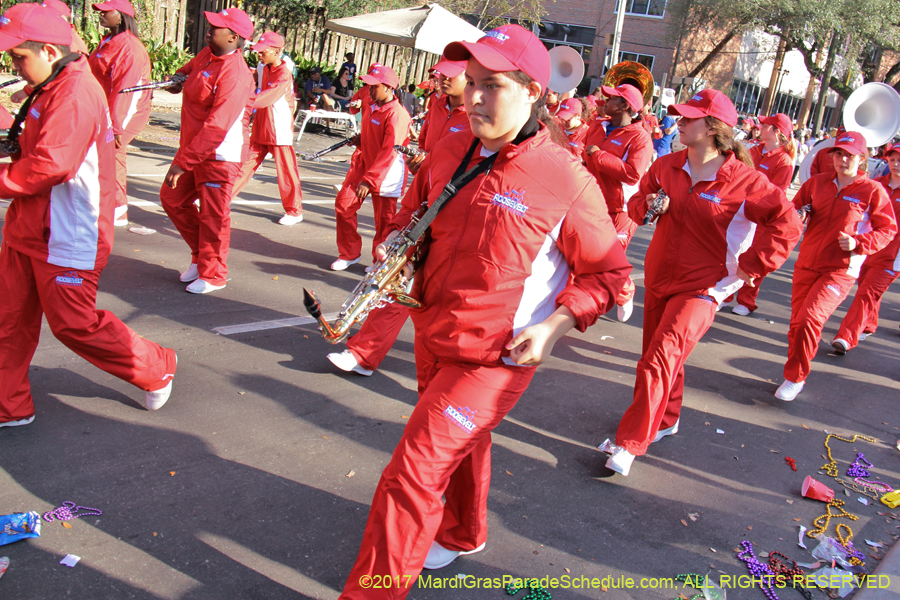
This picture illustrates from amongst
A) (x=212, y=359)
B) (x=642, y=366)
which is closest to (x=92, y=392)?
(x=212, y=359)

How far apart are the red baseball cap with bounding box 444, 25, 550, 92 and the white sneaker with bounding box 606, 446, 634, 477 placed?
8.21 ft

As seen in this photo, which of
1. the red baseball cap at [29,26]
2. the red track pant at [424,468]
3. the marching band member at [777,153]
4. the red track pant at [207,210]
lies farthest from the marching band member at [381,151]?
the marching band member at [777,153]

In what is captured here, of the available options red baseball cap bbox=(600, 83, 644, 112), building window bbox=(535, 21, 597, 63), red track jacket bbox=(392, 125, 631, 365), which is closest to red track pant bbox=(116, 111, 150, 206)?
red baseball cap bbox=(600, 83, 644, 112)

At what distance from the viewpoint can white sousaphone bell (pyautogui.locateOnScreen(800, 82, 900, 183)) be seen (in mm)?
8305

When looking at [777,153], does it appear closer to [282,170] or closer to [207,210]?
[282,170]

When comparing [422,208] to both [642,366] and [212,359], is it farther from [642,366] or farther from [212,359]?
[212,359]

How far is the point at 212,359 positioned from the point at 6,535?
2.15 metres

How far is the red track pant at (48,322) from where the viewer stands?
11.7 ft

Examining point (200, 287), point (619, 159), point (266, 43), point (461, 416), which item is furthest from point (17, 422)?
point (266, 43)

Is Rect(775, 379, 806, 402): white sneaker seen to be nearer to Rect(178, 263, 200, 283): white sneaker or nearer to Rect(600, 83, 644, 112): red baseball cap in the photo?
Rect(600, 83, 644, 112): red baseball cap

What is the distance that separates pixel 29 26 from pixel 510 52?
7.96 feet

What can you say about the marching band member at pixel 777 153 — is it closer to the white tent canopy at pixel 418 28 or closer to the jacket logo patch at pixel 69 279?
the jacket logo patch at pixel 69 279

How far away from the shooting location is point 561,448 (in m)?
4.54

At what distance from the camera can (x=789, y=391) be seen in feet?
19.7
